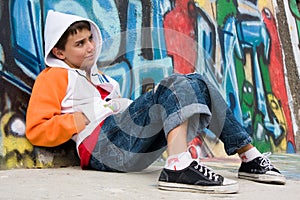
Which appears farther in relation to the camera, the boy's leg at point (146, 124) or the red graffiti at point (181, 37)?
the red graffiti at point (181, 37)

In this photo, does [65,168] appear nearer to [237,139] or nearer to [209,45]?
[237,139]

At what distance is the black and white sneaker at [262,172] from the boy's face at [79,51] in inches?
39.0

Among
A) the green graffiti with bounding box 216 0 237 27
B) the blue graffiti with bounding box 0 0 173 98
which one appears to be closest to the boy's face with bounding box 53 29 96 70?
the blue graffiti with bounding box 0 0 173 98

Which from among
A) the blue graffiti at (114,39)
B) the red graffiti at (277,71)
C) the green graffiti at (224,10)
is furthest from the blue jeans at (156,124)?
the red graffiti at (277,71)

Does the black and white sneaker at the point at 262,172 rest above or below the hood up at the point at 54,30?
below

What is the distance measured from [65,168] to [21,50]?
66 centimetres

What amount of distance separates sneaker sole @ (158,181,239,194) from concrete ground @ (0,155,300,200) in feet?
0.08

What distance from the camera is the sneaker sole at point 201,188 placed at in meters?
2.33

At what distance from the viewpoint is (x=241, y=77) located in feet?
15.9

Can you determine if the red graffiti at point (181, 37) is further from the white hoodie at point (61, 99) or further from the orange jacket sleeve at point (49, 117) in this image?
the orange jacket sleeve at point (49, 117)

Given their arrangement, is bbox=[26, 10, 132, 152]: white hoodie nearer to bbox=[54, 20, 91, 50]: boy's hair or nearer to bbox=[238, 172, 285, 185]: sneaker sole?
bbox=[54, 20, 91, 50]: boy's hair

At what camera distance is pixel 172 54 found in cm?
410

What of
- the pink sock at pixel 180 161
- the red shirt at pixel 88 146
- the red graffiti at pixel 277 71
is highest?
the red graffiti at pixel 277 71

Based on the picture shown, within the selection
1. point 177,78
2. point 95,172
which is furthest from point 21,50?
point 177,78
